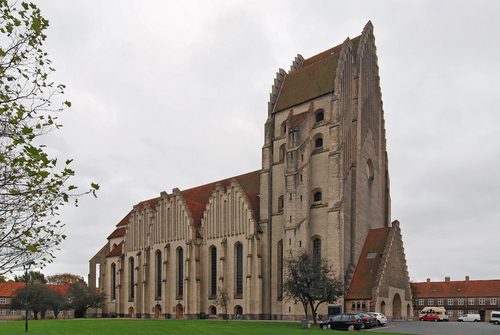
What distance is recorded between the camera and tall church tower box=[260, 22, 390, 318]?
50.0 m

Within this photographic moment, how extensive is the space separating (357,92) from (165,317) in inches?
1436

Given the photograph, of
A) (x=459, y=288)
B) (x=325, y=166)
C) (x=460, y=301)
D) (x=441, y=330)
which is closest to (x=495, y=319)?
(x=441, y=330)

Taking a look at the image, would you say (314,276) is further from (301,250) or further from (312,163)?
(312,163)

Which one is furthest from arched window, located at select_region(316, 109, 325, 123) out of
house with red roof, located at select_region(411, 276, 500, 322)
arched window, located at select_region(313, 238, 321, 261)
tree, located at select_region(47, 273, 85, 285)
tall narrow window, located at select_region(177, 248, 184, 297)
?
tree, located at select_region(47, 273, 85, 285)

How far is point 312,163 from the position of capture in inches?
2087

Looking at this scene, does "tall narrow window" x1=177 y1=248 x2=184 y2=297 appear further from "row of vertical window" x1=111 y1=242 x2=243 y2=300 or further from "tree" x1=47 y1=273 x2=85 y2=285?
"tree" x1=47 y1=273 x2=85 y2=285

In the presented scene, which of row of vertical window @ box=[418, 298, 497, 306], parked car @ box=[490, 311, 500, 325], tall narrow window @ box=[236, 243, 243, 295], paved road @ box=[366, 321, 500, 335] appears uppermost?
tall narrow window @ box=[236, 243, 243, 295]

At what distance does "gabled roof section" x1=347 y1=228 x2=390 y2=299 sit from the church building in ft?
0.40

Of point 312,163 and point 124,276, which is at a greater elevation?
point 312,163

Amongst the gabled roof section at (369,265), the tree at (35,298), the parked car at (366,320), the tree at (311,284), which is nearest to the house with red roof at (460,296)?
the gabled roof section at (369,265)

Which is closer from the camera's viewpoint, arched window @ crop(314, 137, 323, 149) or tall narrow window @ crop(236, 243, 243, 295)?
arched window @ crop(314, 137, 323, 149)

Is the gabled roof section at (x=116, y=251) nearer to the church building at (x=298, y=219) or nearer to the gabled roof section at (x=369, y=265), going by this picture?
the church building at (x=298, y=219)

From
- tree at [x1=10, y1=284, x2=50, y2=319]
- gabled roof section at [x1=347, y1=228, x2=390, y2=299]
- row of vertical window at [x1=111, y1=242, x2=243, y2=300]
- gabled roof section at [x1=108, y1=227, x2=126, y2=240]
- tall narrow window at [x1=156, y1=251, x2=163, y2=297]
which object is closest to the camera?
gabled roof section at [x1=347, y1=228, x2=390, y2=299]

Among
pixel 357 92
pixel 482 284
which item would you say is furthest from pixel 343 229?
pixel 482 284
